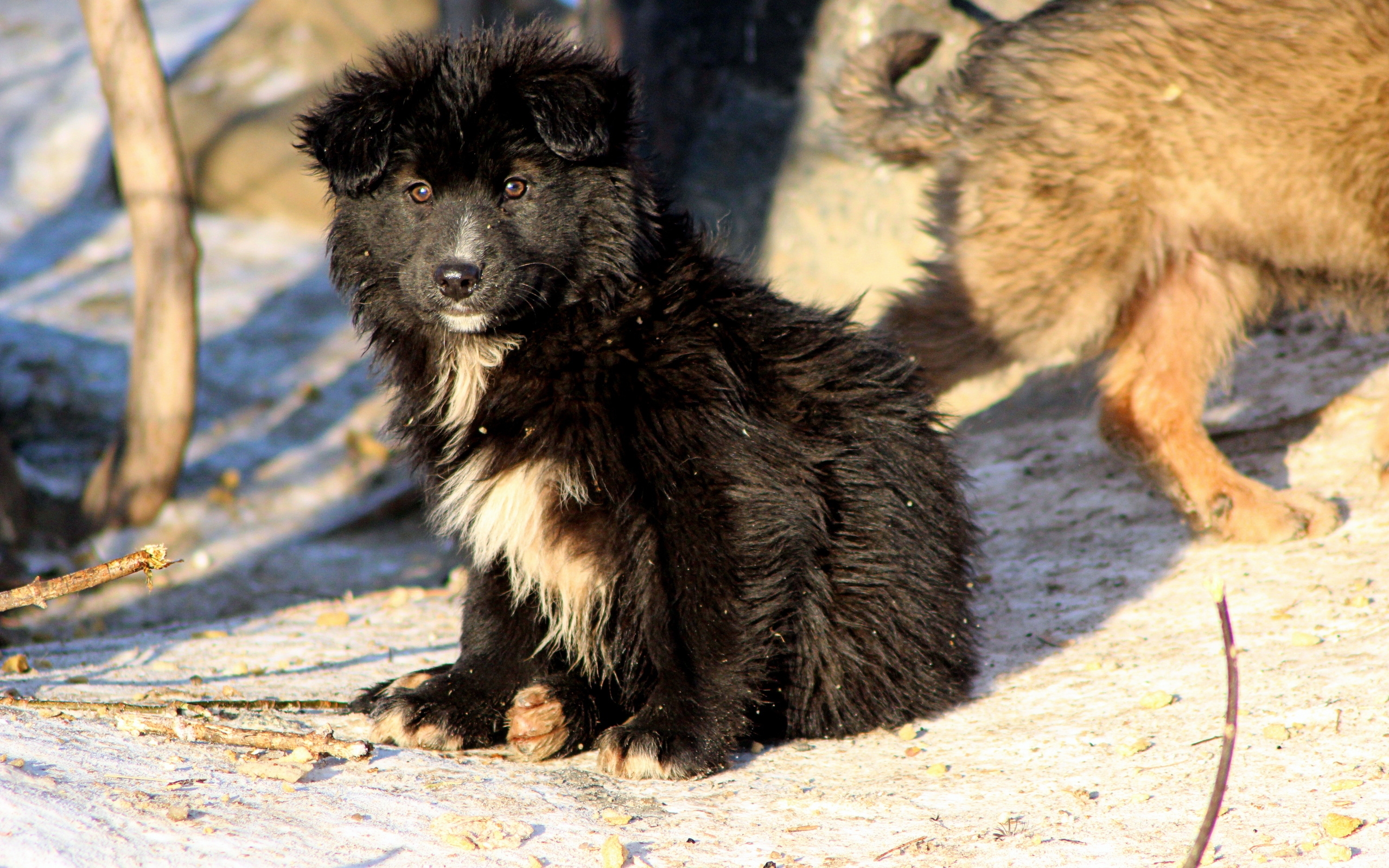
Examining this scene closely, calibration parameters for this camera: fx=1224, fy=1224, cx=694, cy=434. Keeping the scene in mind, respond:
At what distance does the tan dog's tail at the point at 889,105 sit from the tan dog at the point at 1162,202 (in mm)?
21

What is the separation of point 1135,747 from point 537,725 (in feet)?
4.82

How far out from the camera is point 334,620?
462 cm

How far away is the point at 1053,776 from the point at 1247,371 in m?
3.66

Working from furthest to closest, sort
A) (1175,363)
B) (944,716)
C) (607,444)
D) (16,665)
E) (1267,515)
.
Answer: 1. (1175,363)
2. (1267,515)
3. (16,665)
4. (944,716)
5. (607,444)

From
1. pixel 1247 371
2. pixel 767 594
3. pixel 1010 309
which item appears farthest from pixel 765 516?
pixel 1247 371

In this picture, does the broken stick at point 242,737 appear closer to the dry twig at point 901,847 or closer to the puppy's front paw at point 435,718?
the puppy's front paw at point 435,718

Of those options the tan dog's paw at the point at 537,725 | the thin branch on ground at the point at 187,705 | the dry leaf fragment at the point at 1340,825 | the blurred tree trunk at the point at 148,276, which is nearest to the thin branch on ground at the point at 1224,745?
the dry leaf fragment at the point at 1340,825

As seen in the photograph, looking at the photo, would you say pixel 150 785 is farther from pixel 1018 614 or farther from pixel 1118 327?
pixel 1118 327

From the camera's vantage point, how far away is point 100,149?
40.5 ft

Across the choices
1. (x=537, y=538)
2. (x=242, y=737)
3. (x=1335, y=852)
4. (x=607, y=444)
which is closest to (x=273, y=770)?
(x=242, y=737)

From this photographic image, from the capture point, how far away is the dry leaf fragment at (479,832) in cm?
236

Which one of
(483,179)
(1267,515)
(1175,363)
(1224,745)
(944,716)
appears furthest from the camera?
(1175,363)

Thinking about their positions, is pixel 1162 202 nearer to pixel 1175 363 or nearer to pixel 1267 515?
pixel 1175 363

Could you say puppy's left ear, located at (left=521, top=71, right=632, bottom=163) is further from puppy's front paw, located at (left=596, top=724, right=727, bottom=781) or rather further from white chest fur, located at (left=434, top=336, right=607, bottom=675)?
puppy's front paw, located at (left=596, top=724, right=727, bottom=781)
